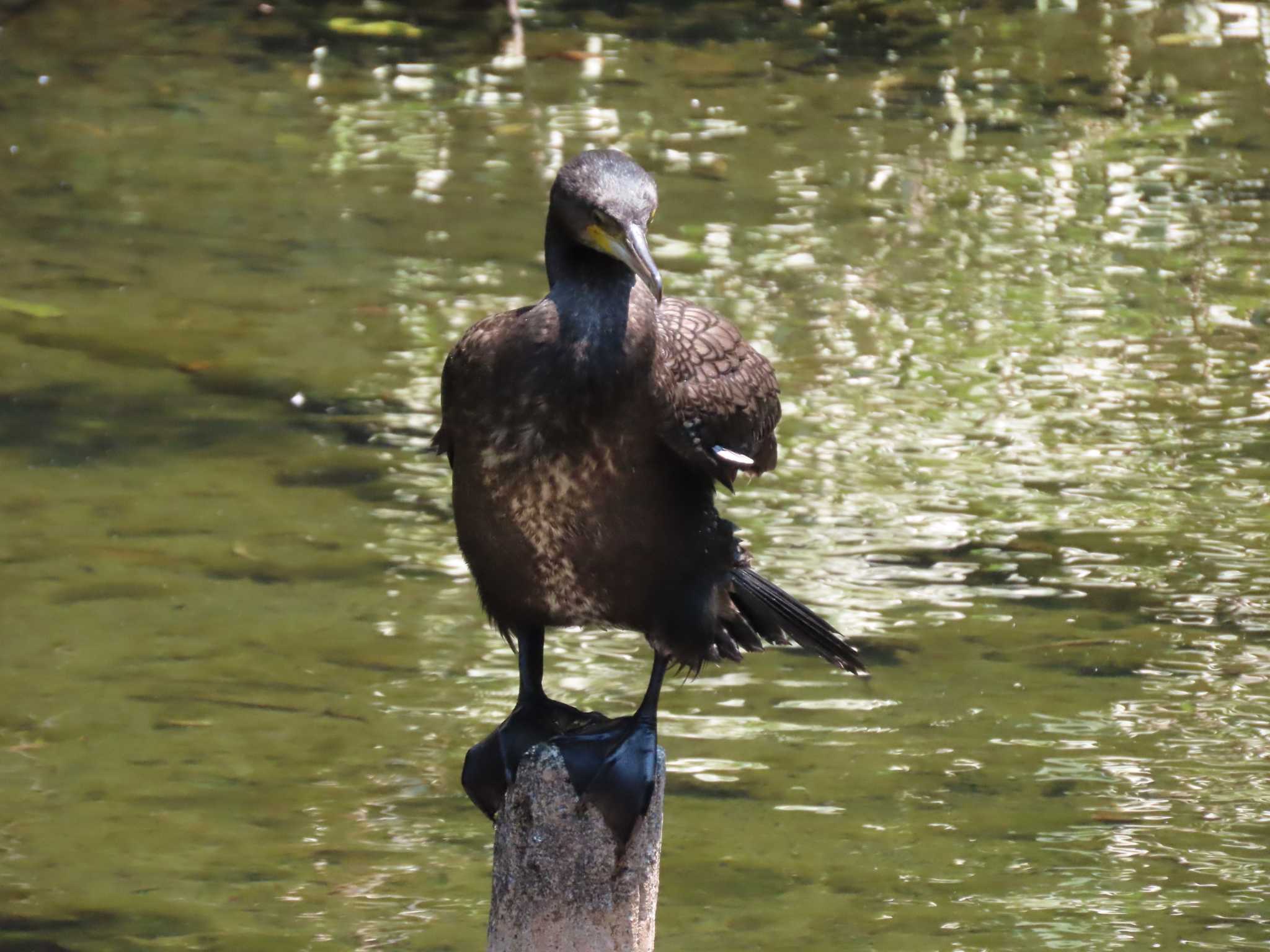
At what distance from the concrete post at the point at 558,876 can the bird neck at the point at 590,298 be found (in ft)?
2.14

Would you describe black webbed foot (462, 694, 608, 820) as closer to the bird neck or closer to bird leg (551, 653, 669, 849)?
bird leg (551, 653, 669, 849)

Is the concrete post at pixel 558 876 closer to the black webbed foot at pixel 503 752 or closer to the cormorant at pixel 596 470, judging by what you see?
the cormorant at pixel 596 470

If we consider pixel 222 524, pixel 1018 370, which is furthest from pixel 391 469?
pixel 1018 370

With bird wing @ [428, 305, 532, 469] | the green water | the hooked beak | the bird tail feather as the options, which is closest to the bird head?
the hooked beak

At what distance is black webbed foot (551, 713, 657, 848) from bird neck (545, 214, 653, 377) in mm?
604

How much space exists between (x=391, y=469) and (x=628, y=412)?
3588 mm

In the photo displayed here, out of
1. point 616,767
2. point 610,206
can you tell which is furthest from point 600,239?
point 616,767

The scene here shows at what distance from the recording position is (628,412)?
3406mm

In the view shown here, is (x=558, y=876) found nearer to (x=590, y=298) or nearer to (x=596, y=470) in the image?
(x=596, y=470)

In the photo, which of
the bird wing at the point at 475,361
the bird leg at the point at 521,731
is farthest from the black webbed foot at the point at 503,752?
the bird wing at the point at 475,361

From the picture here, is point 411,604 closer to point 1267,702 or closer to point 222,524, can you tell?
point 222,524

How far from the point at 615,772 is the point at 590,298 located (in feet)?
2.52

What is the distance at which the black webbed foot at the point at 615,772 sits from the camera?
3.21m

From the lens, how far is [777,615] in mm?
3803
